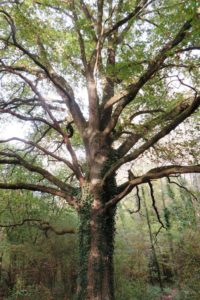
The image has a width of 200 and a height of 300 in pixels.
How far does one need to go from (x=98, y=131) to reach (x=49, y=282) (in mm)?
10605

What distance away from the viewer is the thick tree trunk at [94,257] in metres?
7.71

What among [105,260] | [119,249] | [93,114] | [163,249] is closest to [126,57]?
[93,114]

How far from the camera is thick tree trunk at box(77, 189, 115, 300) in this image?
771cm

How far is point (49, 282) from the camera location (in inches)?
667

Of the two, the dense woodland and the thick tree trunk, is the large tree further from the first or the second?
the dense woodland

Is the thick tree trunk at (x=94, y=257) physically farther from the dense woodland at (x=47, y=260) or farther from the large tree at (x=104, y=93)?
the dense woodland at (x=47, y=260)

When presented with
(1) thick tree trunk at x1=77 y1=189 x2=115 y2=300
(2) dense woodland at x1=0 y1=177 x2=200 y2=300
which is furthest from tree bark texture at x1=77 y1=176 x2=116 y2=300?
(2) dense woodland at x1=0 y1=177 x2=200 y2=300

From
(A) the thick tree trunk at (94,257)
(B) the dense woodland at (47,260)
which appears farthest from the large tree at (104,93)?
(B) the dense woodland at (47,260)

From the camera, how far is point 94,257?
7883 millimetres

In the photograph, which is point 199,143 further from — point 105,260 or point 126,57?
point 105,260

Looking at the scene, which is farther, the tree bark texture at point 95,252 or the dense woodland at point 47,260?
the dense woodland at point 47,260

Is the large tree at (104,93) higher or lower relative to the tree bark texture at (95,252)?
higher

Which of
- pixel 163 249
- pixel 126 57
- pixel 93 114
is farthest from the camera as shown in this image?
pixel 163 249

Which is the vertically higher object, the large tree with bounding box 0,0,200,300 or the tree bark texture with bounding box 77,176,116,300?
the large tree with bounding box 0,0,200,300
